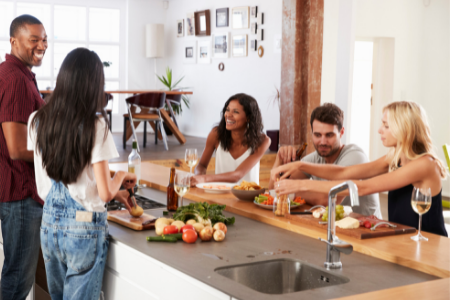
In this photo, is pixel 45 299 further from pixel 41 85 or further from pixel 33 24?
pixel 41 85

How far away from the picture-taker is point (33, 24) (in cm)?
247

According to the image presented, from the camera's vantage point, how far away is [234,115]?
11.8 ft

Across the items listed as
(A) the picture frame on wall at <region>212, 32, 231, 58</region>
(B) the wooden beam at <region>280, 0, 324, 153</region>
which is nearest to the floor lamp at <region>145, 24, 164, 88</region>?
(A) the picture frame on wall at <region>212, 32, 231, 58</region>

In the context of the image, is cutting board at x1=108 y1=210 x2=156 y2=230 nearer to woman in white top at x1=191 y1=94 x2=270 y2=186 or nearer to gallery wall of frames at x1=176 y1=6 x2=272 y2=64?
woman in white top at x1=191 y1=94 x2=270 y2=186

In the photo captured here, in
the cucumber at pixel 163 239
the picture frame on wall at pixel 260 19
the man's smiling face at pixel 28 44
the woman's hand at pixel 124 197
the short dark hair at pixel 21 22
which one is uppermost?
the picture frame on wall at pixel 260 19

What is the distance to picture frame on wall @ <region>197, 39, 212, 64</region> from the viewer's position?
10352 millimetres

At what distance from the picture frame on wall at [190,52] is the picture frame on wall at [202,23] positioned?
1.09 ft

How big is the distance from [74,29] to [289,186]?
9990 mm

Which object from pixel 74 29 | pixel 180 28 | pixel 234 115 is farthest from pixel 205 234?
pixel 74 29

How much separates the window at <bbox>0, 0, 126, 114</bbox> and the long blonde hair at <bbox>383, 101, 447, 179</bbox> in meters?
9.29

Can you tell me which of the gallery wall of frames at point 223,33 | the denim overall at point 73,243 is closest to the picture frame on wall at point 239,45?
the gallery wall of frames at point 223,33

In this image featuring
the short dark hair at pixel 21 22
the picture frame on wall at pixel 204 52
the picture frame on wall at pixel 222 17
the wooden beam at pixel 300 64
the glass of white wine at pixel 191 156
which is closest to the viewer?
the short dark hair at pixel 21 22

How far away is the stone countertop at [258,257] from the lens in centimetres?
157

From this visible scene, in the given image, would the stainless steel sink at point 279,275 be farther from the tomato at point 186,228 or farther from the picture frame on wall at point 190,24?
the picture frame on wall at point 190,24
